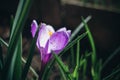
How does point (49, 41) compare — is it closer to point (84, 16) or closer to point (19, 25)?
point (19, 25)

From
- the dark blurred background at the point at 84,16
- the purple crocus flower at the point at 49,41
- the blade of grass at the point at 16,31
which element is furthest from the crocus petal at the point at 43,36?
→ the dark blurred background at the point at 84,16

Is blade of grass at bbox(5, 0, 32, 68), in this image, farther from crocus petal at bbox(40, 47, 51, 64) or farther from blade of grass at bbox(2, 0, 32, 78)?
crocus petal at bbox(40, 47, 51, 64)

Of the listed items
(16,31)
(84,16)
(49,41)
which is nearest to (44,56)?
(49,41)

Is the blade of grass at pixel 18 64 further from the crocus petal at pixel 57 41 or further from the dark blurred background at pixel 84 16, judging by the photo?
the dark blurred background at pixel 84 16

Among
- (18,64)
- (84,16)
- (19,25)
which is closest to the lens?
(19,25)

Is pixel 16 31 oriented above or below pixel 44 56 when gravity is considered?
above

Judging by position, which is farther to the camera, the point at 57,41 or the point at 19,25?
the point at 57,41

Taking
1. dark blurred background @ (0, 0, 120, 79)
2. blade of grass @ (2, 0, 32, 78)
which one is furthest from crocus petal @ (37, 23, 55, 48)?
dark blurred background @ (0, 0, 120, 79)
